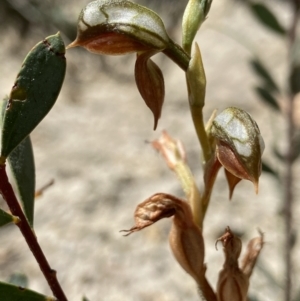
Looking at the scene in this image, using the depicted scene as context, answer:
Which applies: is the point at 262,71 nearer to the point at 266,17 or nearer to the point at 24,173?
the point at 266,17

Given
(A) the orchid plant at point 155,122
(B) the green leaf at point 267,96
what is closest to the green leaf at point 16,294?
(A) the orchid plant at point 155,122

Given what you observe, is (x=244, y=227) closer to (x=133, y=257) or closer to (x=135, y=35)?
(x=133, y=257)

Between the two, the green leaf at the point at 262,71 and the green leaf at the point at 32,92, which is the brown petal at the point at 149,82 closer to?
the green leaf at the point at 32,92

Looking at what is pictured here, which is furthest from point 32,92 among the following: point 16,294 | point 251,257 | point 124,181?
point 124,181

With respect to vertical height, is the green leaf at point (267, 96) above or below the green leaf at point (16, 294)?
above

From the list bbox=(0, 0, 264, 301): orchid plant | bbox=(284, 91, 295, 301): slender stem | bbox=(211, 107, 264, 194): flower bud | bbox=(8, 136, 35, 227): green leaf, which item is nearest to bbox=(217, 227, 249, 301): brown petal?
bbox=(0, 0, 264, 301): orchid plant

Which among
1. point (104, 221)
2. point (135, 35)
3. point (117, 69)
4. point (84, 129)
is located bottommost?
point (135, 35)

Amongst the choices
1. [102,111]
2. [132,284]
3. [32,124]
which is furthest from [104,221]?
[32,124]
